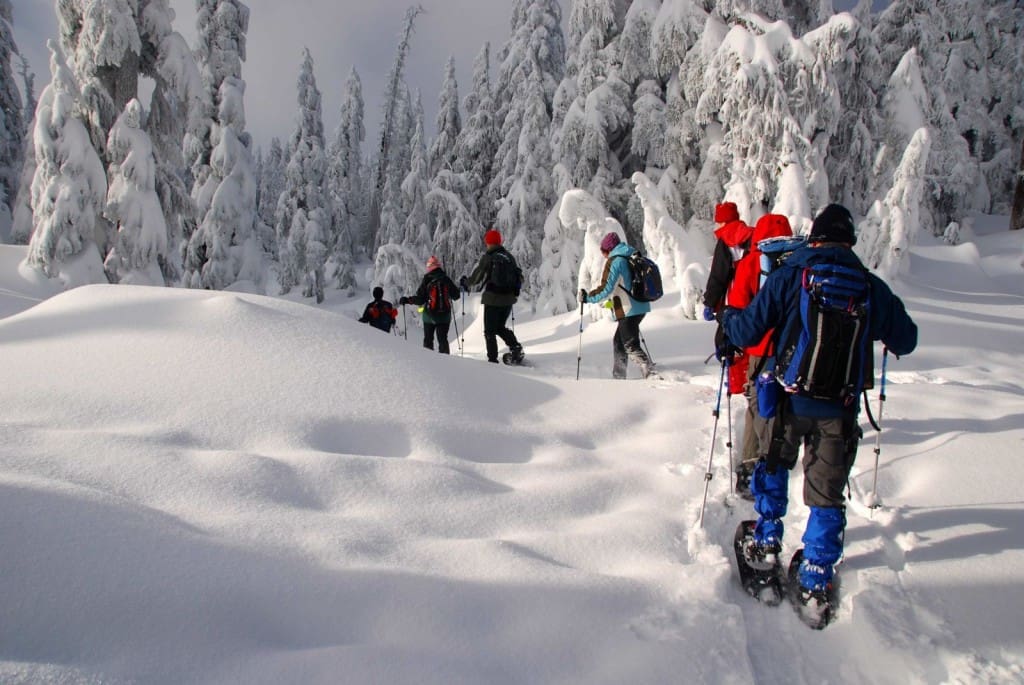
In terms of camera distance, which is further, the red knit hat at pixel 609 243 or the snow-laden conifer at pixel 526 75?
the snow-laden conifer at pixel 526 75

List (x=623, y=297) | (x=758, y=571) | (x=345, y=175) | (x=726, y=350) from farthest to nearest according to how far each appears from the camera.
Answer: (x=345, y=175), (x=623, y=297), (x=726, y=350), (x=758, y=571)

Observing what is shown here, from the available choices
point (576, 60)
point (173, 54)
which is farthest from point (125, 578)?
point (576, 60)

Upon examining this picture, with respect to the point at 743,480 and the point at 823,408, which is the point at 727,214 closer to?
the point at 743,480

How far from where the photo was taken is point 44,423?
12.5ft

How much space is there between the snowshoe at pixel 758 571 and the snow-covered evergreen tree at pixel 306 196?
33.2 m

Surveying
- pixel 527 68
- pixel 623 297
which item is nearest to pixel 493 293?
pixel 623 297

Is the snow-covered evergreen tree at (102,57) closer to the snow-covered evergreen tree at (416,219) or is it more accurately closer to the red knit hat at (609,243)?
the red knit hat at (609,243)

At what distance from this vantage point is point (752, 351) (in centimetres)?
419

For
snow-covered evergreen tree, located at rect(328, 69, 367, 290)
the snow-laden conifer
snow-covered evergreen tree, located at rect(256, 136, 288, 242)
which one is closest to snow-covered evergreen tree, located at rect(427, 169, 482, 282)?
the snow-laden conifer

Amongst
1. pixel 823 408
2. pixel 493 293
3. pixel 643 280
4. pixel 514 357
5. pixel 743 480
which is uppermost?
pixel 643 280

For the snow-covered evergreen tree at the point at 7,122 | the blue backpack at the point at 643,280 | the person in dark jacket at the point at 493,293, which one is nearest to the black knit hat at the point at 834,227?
the blue backpack at the point at 643,280

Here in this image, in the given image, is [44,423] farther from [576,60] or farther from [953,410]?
[576,60]

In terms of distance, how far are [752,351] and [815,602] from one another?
5.68ft

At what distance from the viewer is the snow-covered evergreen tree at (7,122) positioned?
979 inches
